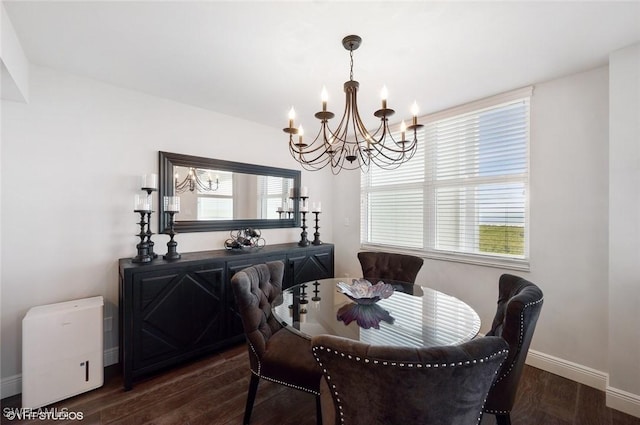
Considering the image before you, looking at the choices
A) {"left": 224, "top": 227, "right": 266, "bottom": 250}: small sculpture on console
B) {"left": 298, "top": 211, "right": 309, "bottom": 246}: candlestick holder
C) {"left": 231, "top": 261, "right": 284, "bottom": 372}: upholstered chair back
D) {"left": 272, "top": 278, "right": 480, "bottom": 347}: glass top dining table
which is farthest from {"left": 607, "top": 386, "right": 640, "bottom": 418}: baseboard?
{"left": 224, "top": 227, "right": 266, "bottom": 250}: small sculpture on console

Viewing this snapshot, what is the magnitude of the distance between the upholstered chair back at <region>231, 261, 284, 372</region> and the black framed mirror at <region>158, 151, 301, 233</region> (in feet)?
4.19

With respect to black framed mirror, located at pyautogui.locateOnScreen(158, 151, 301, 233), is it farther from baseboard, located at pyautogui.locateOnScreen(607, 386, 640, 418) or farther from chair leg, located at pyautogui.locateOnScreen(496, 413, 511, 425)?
baseboard, located at pyautogui.locateOnScreen(607, 386, 640, 418)

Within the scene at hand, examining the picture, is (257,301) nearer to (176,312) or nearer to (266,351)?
(266,351)

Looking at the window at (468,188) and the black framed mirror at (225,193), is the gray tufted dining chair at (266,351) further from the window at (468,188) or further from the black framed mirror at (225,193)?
the window at (468,188)

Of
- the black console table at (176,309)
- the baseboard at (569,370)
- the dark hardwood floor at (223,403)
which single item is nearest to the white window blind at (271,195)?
the black console table at (176,309)

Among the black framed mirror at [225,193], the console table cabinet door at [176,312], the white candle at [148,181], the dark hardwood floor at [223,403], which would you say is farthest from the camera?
the black framed mirror at [225,193]

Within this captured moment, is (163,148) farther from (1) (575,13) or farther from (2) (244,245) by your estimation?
(1) (575,13)

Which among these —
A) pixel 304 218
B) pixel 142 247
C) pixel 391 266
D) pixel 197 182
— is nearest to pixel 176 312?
pixel 142 247

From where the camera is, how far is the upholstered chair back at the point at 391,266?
2.65 metres

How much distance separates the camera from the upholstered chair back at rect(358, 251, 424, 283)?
265cm

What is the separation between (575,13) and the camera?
1.58m

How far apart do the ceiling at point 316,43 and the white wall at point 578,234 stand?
13.0 inches

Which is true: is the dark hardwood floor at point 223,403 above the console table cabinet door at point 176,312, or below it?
below

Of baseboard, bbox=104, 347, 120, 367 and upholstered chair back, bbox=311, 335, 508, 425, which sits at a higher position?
upholstered chair back, bbox=311, 335, 508, 425
